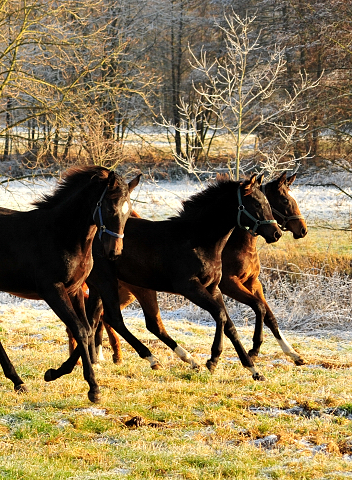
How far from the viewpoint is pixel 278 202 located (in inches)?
332

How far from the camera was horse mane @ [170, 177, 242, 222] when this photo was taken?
738 centimetres

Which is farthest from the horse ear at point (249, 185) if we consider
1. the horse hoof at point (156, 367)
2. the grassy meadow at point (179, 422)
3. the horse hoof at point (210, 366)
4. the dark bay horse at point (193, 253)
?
the horse hoof at point (156, 367)

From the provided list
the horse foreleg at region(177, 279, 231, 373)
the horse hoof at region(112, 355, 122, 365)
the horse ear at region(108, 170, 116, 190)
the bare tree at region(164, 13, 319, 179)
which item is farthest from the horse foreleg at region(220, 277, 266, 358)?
the bare tree at region(164, 13, 319, 179)

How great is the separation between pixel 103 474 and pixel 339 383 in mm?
3429

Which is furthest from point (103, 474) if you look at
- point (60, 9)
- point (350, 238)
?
point (350, 238)

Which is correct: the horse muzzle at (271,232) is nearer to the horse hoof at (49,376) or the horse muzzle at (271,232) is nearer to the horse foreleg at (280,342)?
the horse foreleg at (280,342)

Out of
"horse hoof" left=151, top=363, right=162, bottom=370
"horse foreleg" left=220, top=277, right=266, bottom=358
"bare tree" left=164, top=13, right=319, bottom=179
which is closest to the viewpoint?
"horse hoof" left=151, top=363, right=162, bottom=370

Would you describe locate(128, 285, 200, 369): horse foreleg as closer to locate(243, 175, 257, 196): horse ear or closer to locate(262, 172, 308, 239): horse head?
locate(243, 175, 257, 196): horse ear

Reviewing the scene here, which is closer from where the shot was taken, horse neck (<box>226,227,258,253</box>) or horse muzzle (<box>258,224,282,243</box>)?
horse muzzle (<box>258,224,282,243</box>)

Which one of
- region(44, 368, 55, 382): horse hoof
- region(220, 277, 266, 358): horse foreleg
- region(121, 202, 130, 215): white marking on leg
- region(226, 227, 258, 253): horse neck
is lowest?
region(44, 368, 55, 382): horse hoof

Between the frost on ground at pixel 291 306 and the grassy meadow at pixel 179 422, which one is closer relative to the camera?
the grassy meadow at pixel 179 422

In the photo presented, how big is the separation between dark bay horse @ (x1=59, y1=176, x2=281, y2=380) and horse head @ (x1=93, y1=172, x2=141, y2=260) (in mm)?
1474

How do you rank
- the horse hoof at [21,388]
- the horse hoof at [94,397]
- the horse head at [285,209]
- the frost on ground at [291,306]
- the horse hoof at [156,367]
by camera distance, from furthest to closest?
1. the frost on ground at [291,306]
2. the horse head at [285,209]
3. the horse hoof at [156,367]
4. the horse hoof at [21,388]
5. the horse hoof at [94,397]

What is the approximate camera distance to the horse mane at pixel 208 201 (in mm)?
7379
